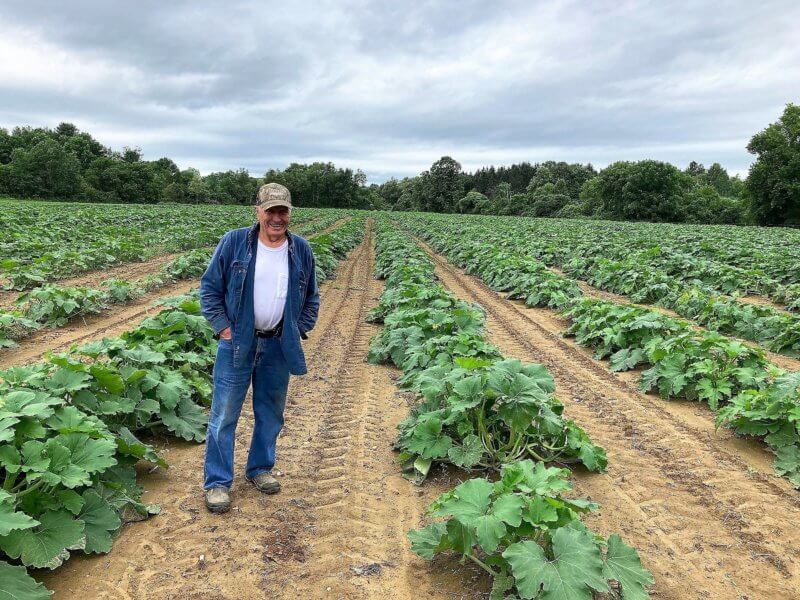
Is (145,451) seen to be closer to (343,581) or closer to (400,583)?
(343,581)

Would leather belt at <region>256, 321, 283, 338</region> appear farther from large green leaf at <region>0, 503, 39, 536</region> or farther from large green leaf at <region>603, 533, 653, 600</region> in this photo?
large green leaf at <region>603, 533, 653, 600</region>

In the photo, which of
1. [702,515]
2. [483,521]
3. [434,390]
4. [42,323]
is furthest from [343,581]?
[42,323]

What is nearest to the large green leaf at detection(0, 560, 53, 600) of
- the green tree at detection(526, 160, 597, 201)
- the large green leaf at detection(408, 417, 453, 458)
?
the large green leaf at detection(408, 417, 453, 458)

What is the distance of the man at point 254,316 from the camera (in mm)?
3520

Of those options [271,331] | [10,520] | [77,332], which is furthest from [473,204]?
[10,520]

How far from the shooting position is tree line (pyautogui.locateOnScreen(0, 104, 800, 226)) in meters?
52.4

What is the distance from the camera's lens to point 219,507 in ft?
11.8

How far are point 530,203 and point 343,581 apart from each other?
81.9 meters

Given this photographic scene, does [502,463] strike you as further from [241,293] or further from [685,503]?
[241,293]

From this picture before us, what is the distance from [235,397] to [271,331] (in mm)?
525

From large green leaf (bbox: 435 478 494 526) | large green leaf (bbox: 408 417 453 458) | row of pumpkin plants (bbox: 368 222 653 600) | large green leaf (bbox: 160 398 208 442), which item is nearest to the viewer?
row of pumpkin plants (bbox: 368 222 653 600)

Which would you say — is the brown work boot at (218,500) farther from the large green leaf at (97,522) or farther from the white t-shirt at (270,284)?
the white t-shirt at (270,284)

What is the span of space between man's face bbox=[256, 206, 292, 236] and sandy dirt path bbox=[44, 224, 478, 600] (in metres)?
1.97

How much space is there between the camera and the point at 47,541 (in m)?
2.81
